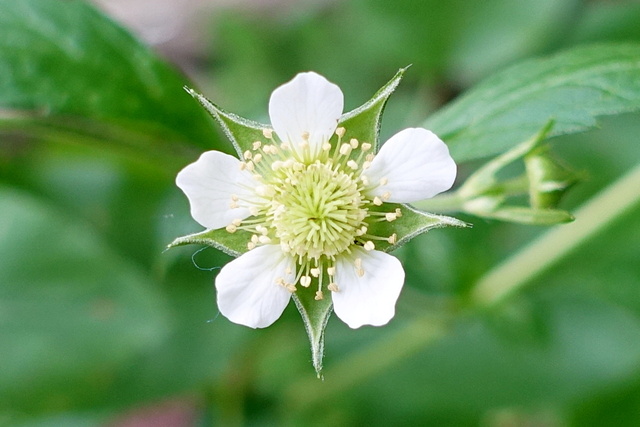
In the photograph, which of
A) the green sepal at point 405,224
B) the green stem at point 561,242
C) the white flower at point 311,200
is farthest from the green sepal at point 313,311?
the green stem at point 561,242

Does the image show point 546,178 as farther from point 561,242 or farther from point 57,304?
point 57,304

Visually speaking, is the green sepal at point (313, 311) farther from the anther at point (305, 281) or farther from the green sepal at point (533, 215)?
the green sepal at point (533, 215)

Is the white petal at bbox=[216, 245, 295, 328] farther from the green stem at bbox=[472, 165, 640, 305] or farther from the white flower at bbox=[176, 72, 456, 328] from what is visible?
the green stem at bbox=[472, 165, 640, 305]

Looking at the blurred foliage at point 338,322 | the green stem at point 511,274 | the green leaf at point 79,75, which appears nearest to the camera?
the green leaf at point 79,75

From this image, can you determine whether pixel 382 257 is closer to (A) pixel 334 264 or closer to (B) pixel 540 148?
(A) pixel 334 264

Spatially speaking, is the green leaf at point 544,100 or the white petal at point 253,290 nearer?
the white petal at point 253,290

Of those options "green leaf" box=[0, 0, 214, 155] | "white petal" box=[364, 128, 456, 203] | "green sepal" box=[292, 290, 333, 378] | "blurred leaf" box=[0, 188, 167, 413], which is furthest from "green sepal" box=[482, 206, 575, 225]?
"blurred leaf" box=[0, 188, 167, 413]

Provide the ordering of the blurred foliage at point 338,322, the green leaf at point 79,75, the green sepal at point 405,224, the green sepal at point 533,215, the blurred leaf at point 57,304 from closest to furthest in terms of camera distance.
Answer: the green sepal at point 405,224
the green sepal at point 533,215
the green leaf at point 79,75
the blurred foliage at point 338,322
the blurred leaf at point 57,304
